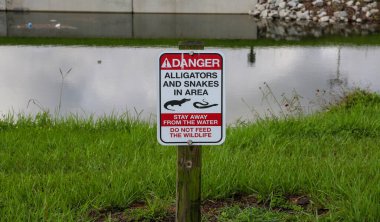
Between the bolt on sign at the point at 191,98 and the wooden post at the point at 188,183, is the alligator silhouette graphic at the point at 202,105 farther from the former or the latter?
the wooden post at the point at 188,183

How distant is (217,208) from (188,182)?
751 millimetres

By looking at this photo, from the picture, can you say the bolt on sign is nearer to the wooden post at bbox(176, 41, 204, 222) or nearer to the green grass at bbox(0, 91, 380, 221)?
the wooden post at bbox(176, 41, 204, 222)

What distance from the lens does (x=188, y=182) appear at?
3127 millimetres

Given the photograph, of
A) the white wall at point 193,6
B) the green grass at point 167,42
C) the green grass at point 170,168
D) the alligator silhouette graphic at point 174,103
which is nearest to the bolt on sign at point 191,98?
the alligator silhouette graphic at point 174,103

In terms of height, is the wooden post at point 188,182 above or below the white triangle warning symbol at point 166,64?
below

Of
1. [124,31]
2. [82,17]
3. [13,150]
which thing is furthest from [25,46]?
[13,150]

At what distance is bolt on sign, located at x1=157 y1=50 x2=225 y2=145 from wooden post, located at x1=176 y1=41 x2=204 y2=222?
0.27 ft

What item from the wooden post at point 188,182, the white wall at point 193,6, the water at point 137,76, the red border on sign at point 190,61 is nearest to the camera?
the red border on sign at point 190,61

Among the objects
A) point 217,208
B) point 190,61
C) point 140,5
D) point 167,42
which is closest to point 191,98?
point 190,61

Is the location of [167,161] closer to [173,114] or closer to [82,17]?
[173,114]

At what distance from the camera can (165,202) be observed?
12.5 ft

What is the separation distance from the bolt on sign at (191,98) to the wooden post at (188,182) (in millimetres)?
81

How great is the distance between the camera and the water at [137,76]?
380 inches

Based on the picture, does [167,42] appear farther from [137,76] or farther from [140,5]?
[140,5]
